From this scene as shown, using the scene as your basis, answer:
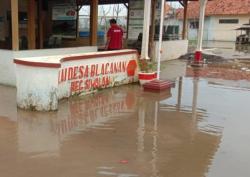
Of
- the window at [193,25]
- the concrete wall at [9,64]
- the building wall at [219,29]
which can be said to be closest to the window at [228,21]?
the building wall at [219,29]

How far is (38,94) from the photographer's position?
24.2 ft

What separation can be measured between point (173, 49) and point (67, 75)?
1250 cm

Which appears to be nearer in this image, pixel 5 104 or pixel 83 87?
pixel 5 104

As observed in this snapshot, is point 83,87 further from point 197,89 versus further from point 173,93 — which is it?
point 197,89

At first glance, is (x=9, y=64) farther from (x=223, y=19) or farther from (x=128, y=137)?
(x=223, y=19)

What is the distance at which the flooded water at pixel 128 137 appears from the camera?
16.0ft

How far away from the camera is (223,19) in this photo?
46.8 meters

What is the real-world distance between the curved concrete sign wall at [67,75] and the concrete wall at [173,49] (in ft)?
26.3

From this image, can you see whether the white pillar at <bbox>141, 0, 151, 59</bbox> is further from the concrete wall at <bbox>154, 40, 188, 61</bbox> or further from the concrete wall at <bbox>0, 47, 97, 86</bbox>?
the concrete wall at <bbox>154, 40, 188, 61</bbox>

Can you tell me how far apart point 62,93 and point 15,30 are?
7.23 ft

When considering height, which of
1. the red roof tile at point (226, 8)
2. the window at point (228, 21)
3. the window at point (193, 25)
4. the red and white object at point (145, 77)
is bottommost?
the red and white object at point (145, 77)

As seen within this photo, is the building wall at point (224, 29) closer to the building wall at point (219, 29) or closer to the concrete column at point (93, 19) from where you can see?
the building wall at point (219, 29)

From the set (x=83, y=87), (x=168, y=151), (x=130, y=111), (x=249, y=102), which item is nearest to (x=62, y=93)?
(x=83, y=87)

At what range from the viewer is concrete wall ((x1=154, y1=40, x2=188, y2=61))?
19.2m
